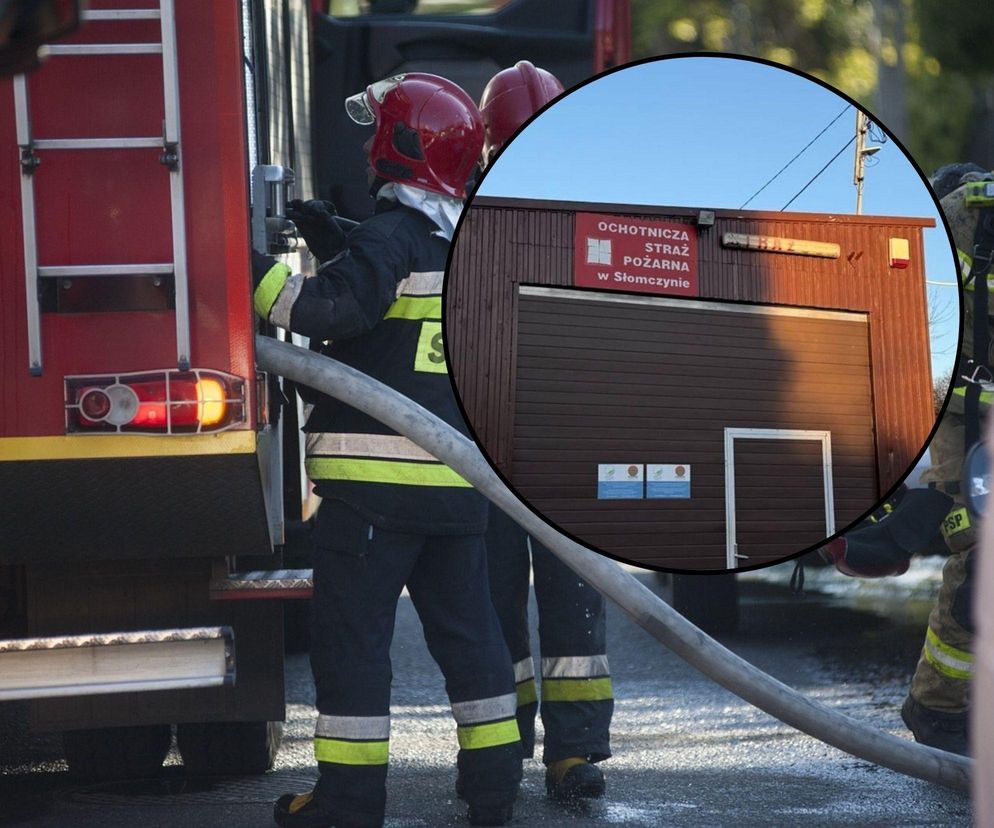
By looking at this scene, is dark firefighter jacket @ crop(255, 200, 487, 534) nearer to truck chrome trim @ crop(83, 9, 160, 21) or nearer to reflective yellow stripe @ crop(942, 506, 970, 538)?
truck chrome trim @ crop(83, 9, 160, 21)

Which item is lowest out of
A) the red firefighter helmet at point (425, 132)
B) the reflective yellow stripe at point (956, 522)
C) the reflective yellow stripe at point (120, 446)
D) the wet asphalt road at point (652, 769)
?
the wet asphalt road at point (652, 769)

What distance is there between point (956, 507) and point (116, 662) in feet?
7.86

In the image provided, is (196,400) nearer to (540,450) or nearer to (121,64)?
(121,64)

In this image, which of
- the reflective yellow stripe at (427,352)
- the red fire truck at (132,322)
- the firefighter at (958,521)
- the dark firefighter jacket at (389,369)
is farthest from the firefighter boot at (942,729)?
the red fire truck at (132,322)

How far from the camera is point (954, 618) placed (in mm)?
4195

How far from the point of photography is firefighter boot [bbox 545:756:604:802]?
3891 millimetres

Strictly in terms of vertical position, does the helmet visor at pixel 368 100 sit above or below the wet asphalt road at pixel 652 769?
above

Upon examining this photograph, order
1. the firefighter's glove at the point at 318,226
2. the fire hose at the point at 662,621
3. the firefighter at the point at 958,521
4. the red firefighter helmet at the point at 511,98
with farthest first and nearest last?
the firefighter at the point at 958,521
the firefighter's glove at the point at 318,226
the red firefighter helmet at the point at 511,98
the fire hose at the point at 662,621

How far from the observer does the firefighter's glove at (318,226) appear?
3549 millimetres

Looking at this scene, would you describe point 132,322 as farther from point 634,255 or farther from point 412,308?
point 634,255

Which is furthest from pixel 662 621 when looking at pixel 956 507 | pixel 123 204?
pixel 956 507

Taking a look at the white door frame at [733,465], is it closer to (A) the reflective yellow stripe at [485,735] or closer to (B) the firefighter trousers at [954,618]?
(A) the reflective yellow stripe at [485,735]

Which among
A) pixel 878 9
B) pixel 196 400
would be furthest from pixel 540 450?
pixel 878 9

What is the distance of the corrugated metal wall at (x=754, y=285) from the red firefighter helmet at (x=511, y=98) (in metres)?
1.69
